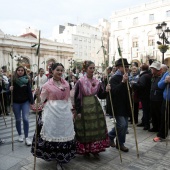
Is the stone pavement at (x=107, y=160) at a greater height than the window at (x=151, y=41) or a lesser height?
lesser

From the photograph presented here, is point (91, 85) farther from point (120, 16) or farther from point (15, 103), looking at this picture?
point (120, 16)

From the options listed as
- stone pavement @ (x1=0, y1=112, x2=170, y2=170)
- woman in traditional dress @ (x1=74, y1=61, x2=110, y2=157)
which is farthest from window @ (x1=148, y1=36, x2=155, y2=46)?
woman in traditional dress @ (x1=74, y1=61, x2=110, y2=157)

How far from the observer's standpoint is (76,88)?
3949 millimetres

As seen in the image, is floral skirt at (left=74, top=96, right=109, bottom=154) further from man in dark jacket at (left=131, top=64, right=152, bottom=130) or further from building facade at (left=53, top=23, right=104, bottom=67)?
building facade at (left=53, top=23, right=104, bottom=67)

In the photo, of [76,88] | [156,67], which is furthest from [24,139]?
[156,67]

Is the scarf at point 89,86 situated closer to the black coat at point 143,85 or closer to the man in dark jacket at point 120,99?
the man in dark jacket at point 120,99

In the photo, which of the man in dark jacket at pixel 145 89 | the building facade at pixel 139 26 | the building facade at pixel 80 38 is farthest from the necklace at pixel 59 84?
the building facade at pixel 80 38

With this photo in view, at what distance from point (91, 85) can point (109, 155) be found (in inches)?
53.8

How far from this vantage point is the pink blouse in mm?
3629

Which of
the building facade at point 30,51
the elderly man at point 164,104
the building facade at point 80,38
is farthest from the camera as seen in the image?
Result: the building facade at point 80,38

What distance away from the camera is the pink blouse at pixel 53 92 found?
3.63m

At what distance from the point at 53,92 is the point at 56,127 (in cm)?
55

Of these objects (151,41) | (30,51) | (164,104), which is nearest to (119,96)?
(164,104)

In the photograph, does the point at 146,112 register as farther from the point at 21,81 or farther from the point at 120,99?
the point at 21,81
